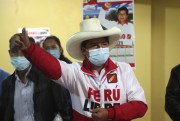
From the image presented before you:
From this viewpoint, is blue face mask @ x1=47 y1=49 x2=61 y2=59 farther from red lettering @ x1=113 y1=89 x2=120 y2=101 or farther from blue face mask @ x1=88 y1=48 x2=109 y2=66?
red lettering @ x1=113 y1=89 x2=120 y2=101

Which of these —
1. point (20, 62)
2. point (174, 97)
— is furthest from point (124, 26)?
point (20, 62)

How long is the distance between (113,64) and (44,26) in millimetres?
2024

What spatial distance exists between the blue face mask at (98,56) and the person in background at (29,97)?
2.01 feet

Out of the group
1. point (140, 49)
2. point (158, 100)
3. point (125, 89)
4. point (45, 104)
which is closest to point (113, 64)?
point (125, 89)

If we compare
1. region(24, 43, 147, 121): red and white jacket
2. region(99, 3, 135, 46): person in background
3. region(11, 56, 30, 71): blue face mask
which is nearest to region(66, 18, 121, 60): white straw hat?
region(24, 43, 147, 121): red and white jacket

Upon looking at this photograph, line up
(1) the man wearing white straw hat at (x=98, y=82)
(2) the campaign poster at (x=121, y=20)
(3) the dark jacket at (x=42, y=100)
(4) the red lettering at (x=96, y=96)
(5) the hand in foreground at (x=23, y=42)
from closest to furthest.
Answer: (5) the hand in foreground at (x=23, y=42)
(1) the man wearing white straw hat at (x=98, y=82)
(4) the red lettering at (x=96, y=96)
(3) the dark jacket at (x=42, y=100)
(2) the campaign poster at (x=121, y=20)

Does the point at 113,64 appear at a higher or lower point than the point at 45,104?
higher

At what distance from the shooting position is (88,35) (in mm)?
1709

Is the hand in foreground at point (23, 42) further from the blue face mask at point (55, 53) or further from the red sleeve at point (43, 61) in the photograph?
the blue face mask at point (55, 53)

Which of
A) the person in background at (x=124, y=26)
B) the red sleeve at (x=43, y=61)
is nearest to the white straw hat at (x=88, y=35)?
the red sleeve at (x=43, y=61)

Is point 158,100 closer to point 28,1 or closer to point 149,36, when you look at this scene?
point 149,36

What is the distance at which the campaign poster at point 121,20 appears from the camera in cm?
340

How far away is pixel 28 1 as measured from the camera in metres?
3.58

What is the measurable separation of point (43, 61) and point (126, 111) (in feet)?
1.73
